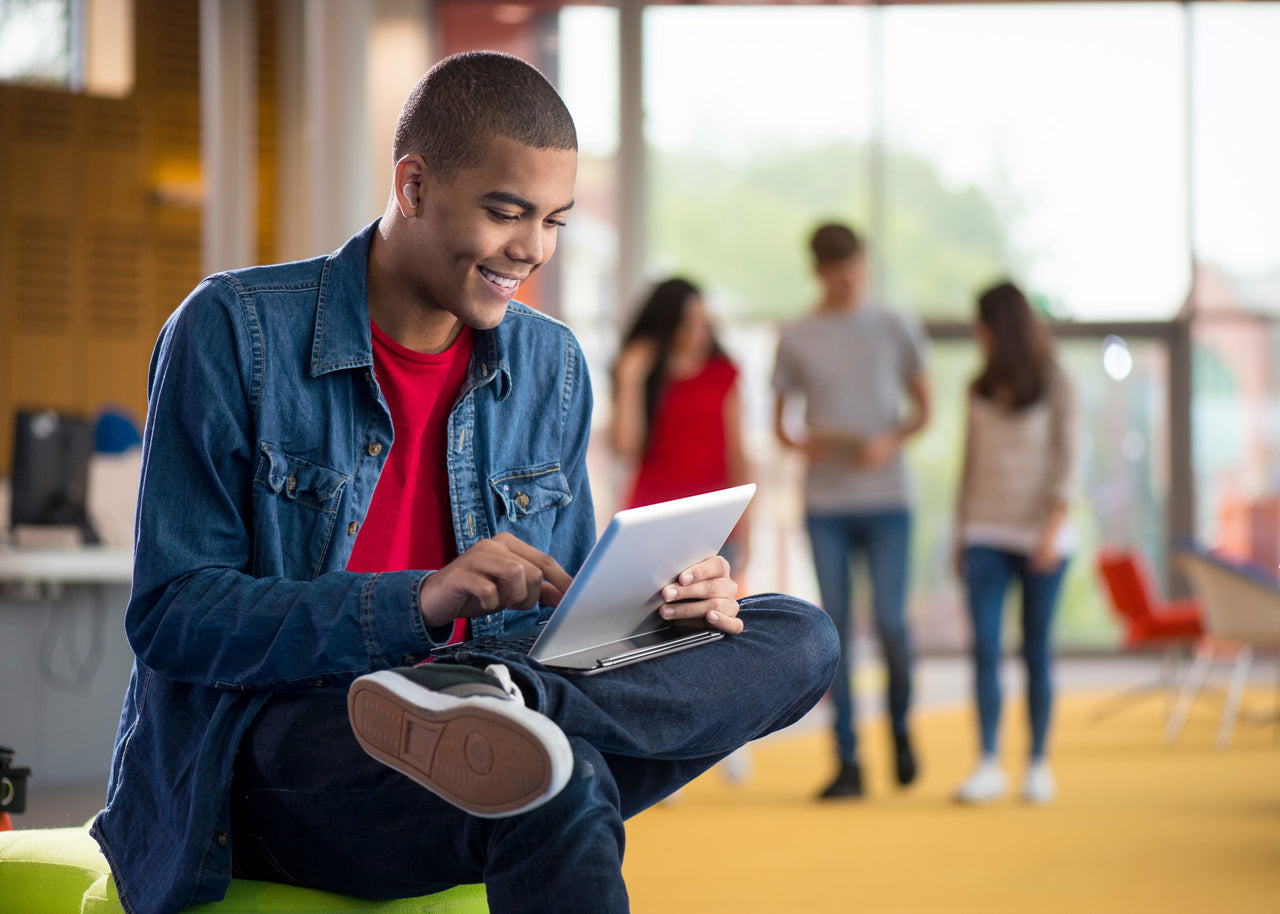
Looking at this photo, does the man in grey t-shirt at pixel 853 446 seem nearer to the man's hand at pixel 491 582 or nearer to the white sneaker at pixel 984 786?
the white sneaker at pixel 984 786

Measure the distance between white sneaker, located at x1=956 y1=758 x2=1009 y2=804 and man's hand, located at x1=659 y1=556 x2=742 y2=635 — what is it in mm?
2670

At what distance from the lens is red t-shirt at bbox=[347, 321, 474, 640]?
1.60m

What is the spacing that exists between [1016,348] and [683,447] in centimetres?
100

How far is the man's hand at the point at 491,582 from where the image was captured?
4.32ft

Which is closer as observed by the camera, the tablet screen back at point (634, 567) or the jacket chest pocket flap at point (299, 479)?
the tablet screen back at point (634, 567)

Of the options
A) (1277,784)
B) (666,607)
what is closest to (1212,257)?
(1277,784)

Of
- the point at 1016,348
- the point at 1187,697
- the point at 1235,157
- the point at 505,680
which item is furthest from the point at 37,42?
the point at 505,680

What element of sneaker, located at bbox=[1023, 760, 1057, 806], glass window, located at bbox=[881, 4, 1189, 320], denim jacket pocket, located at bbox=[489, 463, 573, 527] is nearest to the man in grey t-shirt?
sneaker, located at bbox=[1023, 760, 1057, 806]

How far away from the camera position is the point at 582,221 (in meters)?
7.96

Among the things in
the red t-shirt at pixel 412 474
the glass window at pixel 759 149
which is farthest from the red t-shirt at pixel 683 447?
the glass window at pixel 759 149

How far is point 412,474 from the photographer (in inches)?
64.1

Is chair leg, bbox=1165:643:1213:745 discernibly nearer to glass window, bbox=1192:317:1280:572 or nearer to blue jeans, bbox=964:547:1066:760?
glass window, bbox=1192:317:1280:572

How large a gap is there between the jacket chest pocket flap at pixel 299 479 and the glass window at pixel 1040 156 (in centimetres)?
694

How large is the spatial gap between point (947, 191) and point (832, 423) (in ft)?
14.7
